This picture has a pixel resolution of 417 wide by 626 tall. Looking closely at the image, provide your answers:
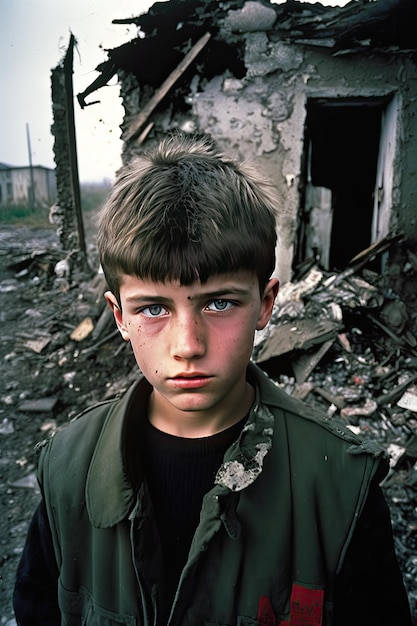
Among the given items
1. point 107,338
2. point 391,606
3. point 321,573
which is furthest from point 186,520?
point 107,338

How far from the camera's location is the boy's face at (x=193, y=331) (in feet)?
3.49

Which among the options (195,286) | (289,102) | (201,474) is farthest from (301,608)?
(289,102)

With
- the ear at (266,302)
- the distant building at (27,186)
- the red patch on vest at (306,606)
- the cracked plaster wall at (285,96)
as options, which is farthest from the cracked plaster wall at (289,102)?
the red patch on vest at (306,606)

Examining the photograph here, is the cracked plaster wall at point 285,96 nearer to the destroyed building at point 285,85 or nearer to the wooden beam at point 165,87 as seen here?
the destroyed building at point 285,85

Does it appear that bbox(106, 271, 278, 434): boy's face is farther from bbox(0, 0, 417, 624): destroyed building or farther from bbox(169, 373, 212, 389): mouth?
bbox(0, 0, 417, 624): destroyed building

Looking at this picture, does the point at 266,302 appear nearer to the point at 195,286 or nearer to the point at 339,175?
the point at 195,286

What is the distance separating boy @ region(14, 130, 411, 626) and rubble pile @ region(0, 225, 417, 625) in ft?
5.23

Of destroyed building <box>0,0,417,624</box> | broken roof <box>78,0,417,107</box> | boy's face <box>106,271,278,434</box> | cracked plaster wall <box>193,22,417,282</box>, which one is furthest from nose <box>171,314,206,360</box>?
broken roof <box>78,0,417,107</box>

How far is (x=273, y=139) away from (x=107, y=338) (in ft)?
10.4

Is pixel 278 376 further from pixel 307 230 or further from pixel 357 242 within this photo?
pixel 357 242

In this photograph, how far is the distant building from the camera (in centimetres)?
863

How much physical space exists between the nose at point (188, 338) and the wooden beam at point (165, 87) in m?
5.06

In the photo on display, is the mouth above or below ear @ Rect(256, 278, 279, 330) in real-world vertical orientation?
below

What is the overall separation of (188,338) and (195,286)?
130 mm
